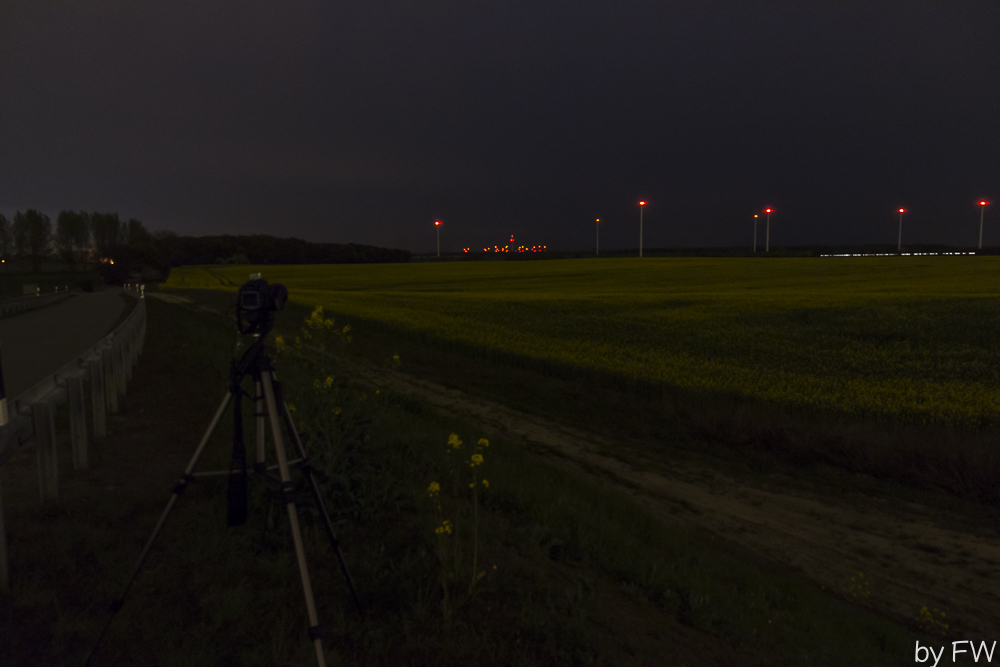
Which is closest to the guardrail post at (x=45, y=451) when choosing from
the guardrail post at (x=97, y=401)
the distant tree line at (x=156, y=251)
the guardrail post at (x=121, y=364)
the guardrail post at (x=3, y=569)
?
the guardrail post at (x=3, y=569)

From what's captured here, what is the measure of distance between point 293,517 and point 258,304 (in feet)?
3.73

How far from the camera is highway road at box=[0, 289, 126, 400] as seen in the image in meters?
11.2

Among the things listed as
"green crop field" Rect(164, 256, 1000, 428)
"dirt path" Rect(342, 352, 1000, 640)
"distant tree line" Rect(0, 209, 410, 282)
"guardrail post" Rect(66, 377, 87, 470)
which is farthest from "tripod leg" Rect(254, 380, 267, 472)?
"distant tree line" Rect(0, 209, 410, 282)

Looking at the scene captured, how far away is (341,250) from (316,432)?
106905 mm

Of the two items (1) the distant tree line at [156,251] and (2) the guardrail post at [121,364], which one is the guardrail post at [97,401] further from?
(1) the distant tree line at [156,251]

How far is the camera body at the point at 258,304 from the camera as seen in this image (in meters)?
3.22

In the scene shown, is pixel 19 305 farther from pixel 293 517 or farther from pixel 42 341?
pixel 293 517

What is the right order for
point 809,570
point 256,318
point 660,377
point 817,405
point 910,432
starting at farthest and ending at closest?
point 660,377 < point 817,405 < point 910,432 < point 809,570 < point 256,318

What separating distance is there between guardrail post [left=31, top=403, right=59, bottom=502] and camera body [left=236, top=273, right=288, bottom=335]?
2.30 m

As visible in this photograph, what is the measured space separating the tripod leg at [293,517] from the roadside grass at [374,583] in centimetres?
45

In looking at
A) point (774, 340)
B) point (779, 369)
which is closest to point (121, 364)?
point (779, 369)

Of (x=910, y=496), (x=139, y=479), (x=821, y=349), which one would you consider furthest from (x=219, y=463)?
(x=821, y=349)

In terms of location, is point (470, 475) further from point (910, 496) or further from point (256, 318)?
point (910, 496)

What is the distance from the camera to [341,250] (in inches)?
4200
